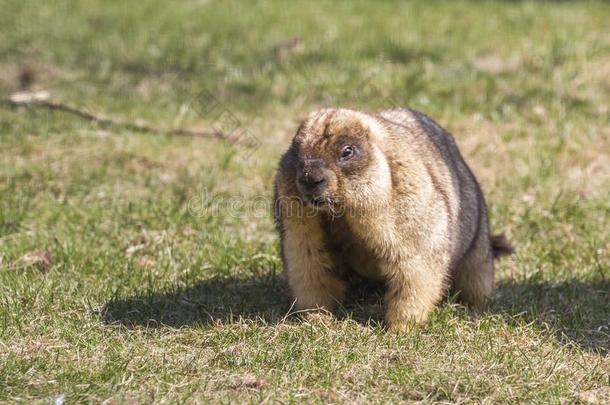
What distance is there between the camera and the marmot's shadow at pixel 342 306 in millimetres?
5660

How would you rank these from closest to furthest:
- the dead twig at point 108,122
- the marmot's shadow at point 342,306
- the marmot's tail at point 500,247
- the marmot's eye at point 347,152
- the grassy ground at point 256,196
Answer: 1. the grassy ground at point 256,196
2. the marmot's eye at point 347,152
3. the marmot's shadow at point 342,306
4. the marmot's tail at point 500,247
5. the dead twig at point 108,122

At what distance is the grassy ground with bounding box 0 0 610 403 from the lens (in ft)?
16.3

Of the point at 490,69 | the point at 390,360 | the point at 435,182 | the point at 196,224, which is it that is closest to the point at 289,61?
the point at 490,69

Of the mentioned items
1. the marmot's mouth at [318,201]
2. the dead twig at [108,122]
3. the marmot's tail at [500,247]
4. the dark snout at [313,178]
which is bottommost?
the marmot's tail at [500,247]

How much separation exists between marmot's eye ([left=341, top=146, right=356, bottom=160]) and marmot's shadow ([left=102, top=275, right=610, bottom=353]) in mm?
1002

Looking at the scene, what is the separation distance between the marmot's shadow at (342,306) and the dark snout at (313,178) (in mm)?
856

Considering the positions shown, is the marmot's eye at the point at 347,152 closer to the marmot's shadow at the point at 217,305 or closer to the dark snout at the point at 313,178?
the dark snout at the point at 313,178

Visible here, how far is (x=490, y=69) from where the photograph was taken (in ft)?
33.1

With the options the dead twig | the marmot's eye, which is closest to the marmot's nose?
the marmot's eye

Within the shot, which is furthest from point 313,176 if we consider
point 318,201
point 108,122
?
point 108,122

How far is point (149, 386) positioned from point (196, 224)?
261 cm

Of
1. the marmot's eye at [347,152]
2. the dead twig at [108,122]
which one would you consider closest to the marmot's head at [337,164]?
the marmot's eye at [347,152]

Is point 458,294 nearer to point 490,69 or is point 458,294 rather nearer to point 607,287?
point 607,287

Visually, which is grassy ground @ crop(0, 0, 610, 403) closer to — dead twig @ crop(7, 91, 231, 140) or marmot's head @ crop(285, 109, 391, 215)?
dead twig @ crop(7, 91, 231, 140)
